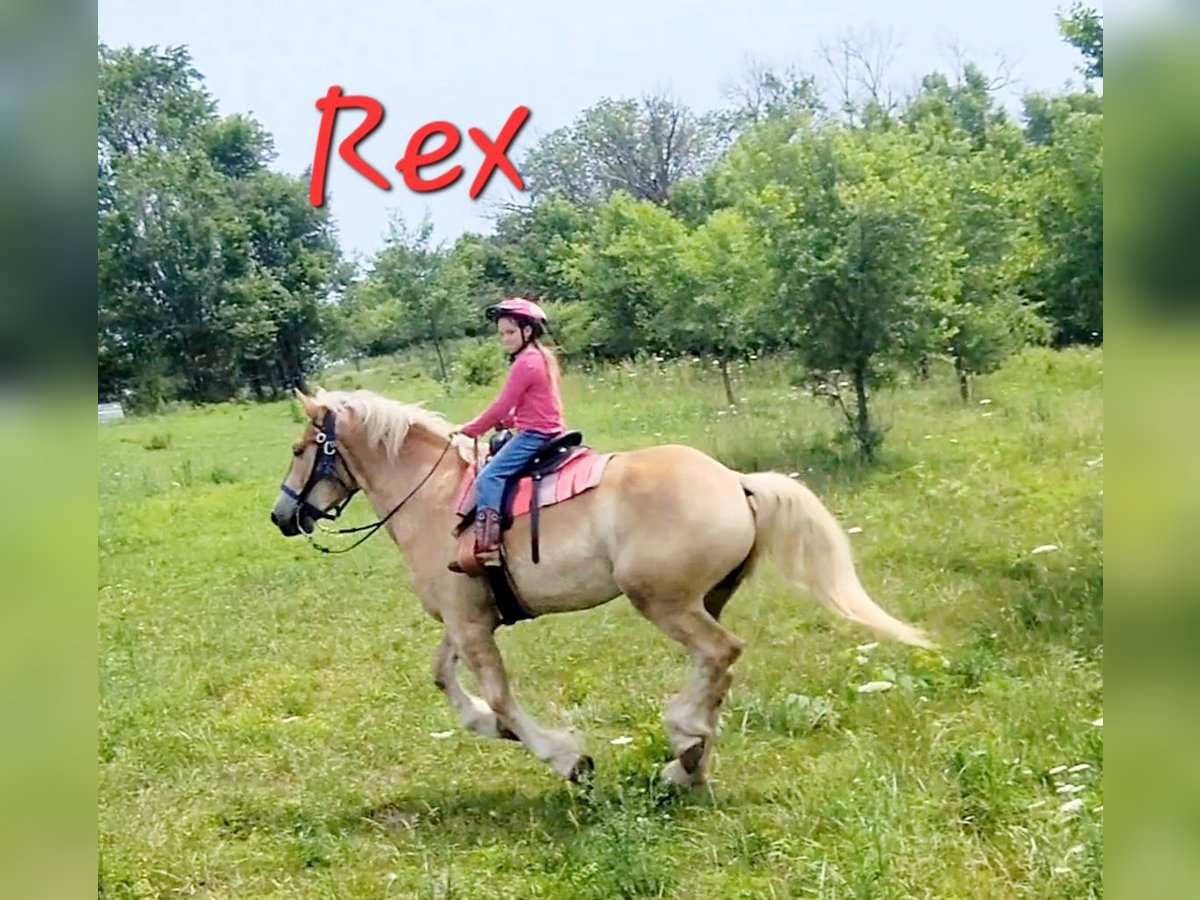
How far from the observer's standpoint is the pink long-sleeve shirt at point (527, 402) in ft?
9.98

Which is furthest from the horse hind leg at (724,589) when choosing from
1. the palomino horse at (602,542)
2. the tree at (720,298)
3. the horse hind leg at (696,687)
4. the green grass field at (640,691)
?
the tree at (720,298)

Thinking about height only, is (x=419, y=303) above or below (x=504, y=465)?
above

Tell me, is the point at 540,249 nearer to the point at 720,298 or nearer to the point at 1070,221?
the point at 720,298

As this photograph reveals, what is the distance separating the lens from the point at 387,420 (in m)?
3.40

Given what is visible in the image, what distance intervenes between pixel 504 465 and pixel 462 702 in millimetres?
865

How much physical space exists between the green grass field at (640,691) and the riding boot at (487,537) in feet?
2.49

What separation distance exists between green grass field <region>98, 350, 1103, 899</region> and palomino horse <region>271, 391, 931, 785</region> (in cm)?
28

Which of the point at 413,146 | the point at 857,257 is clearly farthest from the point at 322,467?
the point at 857,257

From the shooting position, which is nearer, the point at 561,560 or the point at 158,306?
the point at 561,560

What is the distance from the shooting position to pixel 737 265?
547 centimetres

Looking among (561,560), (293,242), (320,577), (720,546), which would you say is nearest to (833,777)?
(720,546)

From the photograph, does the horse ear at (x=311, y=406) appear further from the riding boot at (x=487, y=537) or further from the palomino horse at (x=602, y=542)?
the riding boot at (x=487, y=537)
